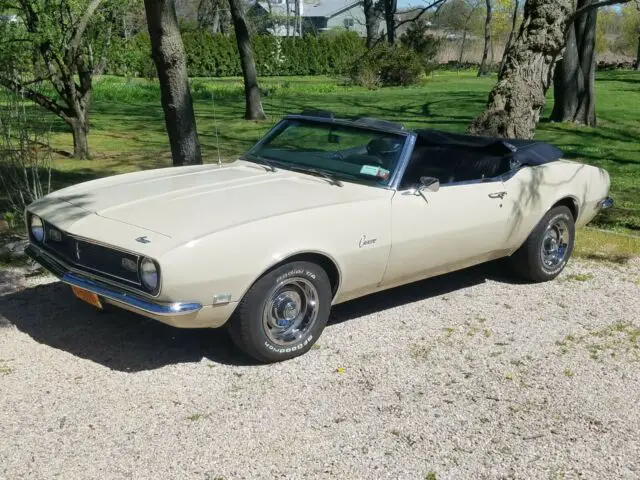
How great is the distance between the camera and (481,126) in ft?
33.5

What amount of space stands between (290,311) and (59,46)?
317 inches

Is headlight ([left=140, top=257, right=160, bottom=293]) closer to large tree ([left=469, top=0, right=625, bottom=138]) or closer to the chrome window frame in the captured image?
the chrome window frame

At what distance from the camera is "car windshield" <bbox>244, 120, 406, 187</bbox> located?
5.44 meters

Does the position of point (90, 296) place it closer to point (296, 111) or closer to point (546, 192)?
point (546, 192)

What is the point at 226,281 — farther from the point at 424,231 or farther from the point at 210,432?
the point at 424,231

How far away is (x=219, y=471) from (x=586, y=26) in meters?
17.3

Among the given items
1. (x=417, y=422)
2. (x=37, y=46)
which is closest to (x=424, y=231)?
(x=417, y=422)

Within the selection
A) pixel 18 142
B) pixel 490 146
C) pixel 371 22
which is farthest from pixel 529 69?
pixel 371 22

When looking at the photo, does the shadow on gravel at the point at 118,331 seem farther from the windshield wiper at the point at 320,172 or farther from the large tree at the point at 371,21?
the large tree at the point at 371,21

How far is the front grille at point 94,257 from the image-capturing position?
4.34 meters

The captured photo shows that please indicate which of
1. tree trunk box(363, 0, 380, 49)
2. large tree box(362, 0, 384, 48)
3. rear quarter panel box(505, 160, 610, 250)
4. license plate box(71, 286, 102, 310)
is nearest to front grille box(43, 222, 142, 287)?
license plate box(71, 286, 102, 310)

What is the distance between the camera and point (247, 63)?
19.4 meters

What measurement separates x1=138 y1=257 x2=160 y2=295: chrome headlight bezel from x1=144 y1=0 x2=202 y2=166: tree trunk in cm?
448

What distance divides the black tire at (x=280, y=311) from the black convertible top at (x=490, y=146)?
209cm
